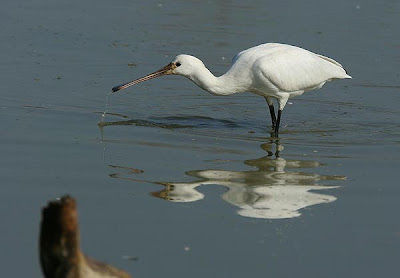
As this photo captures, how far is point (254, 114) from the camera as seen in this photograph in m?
12.7

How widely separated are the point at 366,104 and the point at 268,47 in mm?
1901

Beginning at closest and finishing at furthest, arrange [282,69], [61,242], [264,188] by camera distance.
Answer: [61,242], [264,188], [282,69]

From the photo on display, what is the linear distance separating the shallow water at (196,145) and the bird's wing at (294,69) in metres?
0.49

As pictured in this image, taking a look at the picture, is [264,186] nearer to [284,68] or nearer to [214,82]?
[214,82]

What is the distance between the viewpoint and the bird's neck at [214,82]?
37.1 ft

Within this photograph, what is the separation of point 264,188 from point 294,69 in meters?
3.15

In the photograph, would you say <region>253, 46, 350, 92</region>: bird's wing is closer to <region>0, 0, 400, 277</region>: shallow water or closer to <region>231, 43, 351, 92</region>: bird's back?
<region>231, 43, 351, 92</region>: bird's back

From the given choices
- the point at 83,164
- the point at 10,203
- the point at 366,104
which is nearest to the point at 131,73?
the point at 366,104

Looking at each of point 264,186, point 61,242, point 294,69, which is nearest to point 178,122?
point 294,69

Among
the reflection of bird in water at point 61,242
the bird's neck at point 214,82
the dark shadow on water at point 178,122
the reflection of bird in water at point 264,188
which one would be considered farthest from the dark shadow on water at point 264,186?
the reflection of bird in water at point 61,242

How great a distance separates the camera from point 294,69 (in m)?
11.8

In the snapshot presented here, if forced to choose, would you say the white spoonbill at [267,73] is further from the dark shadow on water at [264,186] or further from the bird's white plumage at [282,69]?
the dark shadow on water at [264,186]

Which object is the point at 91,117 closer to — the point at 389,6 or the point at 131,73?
the point at 131,73

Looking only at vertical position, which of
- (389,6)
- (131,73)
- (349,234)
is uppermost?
(389,6)
